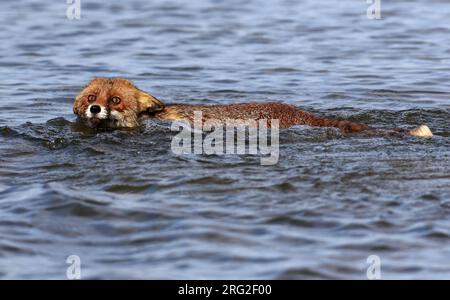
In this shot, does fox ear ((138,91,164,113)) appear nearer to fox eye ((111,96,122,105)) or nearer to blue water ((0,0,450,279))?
fox eye ((111,96,122,105))

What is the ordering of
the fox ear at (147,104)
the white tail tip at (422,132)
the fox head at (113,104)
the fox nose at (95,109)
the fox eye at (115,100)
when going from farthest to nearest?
the fox ear at (147,104) → the fox eye at (115,100) → the fox head at (113,104) → the fox nose at (95,109) → the white tail tip at (422,132)

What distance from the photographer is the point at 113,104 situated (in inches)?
460

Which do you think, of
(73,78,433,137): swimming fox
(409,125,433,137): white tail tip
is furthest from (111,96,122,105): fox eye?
(409,125,433,137): white tail tip

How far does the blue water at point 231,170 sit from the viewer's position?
7340 millimetres

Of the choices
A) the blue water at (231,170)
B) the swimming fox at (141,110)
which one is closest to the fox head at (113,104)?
the swimming fox at (141,110)

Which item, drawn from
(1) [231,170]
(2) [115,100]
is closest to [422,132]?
(1) [231,170]

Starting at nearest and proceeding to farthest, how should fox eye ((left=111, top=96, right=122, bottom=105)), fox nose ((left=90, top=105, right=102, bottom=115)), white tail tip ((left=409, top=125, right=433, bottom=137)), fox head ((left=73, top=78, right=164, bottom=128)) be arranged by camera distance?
white tail tip ((left=409, top=125, right=433, bottom=137)), fox nose ((left=90, top=105, right=102, bottom=115)), fox head ((left=73, top=78, right=164, bottom=128)), fox eye ((left=111, top=96, right=122, bottom=105))

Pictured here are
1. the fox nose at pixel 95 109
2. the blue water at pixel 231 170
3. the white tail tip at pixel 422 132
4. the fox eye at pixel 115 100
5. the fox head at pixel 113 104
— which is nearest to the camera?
the blue water at pixel 231 170

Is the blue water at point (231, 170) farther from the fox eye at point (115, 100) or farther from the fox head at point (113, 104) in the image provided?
the fox eye at point (115, 100)

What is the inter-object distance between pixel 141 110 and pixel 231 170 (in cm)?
273

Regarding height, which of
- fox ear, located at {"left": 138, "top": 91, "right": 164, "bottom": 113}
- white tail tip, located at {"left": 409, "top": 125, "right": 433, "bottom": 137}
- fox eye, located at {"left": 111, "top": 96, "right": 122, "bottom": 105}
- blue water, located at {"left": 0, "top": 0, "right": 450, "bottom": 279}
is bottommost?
blue water, located at {"left": 0, "top": 0, "right": 450, "bottom": 279}

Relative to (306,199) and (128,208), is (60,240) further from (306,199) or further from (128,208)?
(306,199)

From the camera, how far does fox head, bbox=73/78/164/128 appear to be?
11.5 m
